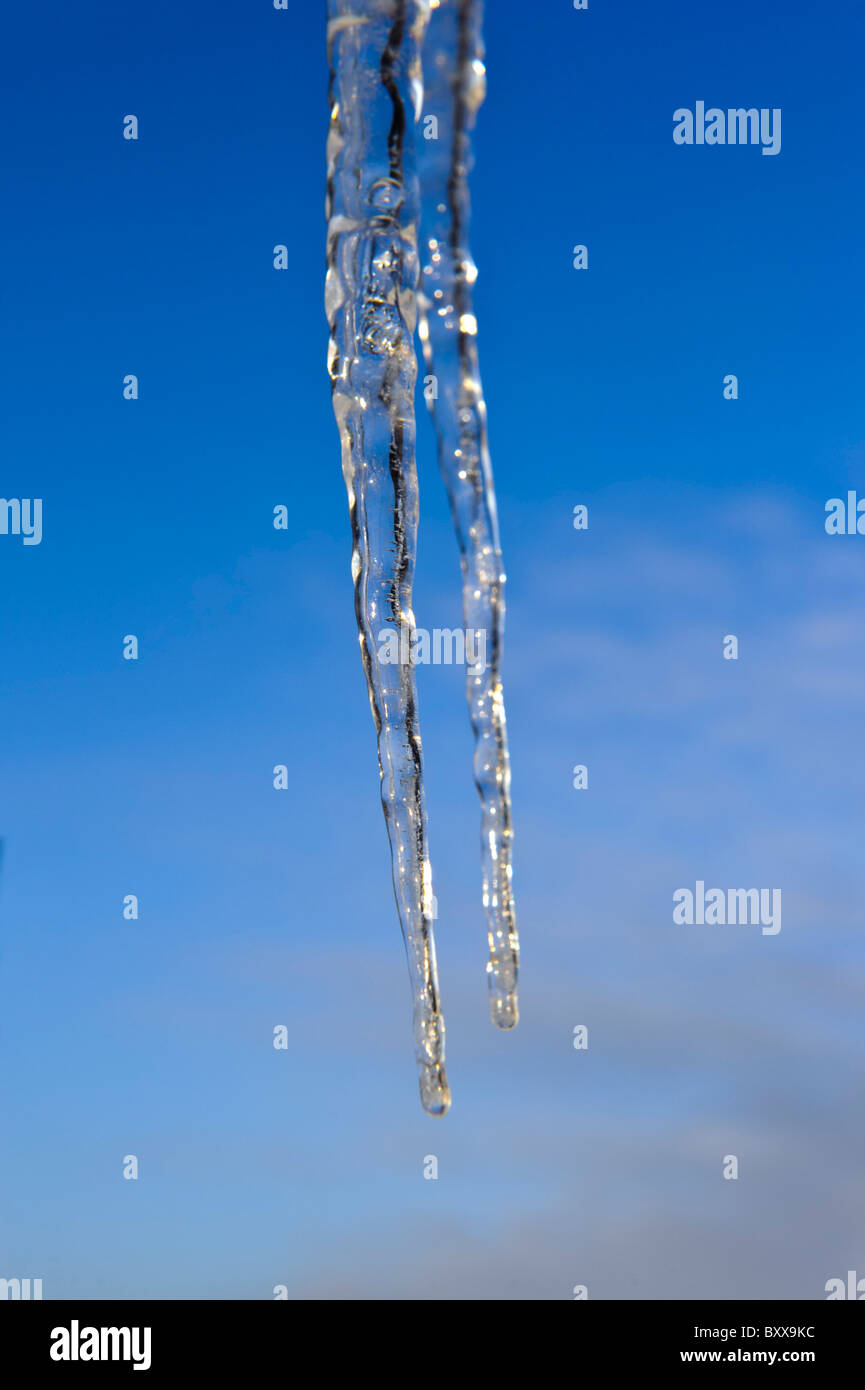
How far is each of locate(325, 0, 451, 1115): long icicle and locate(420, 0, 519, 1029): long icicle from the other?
0.60m

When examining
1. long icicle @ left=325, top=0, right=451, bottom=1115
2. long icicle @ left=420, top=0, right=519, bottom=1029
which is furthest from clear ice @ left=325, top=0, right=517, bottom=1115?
long icicle @ left=420, top=0, right=519, bottom=1029

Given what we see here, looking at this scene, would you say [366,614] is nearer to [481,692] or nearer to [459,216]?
[481,692]

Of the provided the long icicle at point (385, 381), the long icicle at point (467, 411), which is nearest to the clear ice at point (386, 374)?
the long icicle at point (385, 381)

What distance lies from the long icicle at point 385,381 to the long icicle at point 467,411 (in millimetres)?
596

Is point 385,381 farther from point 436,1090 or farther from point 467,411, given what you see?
point 436,1090

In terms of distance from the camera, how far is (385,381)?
5.30 m

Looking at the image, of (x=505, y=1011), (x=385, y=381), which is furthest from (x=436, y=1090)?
(x=385, y=381)

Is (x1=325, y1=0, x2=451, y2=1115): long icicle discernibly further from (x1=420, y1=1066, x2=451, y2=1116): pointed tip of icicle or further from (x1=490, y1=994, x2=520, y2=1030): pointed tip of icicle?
(x1=490, y1=994, x2=520, y2=1030): pointed tip of icicle

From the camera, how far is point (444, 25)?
609 centimetres

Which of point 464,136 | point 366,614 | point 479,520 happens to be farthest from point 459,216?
point 366,614
